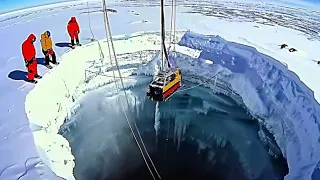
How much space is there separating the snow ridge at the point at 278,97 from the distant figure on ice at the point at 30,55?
3.84 meters

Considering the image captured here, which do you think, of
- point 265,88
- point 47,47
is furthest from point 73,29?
point 265,88

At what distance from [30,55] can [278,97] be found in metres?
4.92

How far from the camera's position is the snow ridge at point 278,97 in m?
5.62

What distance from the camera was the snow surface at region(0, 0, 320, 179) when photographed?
520cm

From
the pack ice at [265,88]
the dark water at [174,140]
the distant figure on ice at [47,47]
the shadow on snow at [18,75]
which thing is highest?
the distant figure on ice at [47,47]

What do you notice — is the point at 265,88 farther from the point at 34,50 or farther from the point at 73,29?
the point at 34,50

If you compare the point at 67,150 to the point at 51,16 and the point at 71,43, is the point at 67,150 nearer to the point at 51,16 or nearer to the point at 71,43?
the point at 71,43

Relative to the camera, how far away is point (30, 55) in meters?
6.73

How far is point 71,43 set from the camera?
8672mm

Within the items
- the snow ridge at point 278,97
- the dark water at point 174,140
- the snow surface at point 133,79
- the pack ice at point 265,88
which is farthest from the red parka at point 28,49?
the snow ridge at point 278,97

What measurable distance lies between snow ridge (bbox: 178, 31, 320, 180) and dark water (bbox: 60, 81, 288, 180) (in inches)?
17.0

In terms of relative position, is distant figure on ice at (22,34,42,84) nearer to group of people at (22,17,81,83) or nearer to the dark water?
group of people at (22,17,81,83)

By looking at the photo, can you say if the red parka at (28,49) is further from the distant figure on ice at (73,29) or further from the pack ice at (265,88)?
the pack ice at (265,88)

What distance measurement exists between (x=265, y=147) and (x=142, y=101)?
3.15 m
